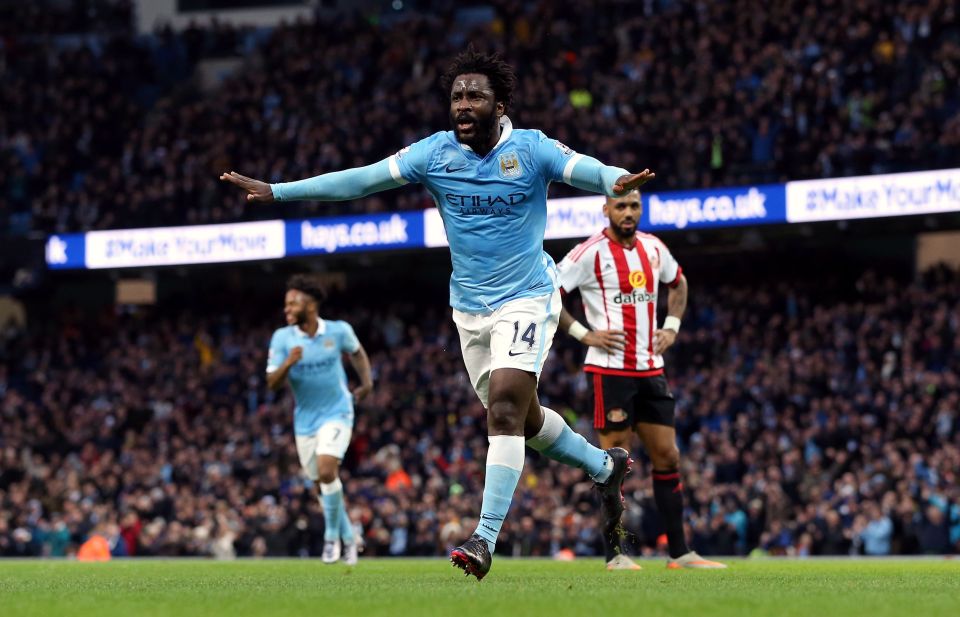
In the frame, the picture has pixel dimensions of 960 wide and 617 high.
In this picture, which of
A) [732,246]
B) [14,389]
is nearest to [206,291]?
[14,389]

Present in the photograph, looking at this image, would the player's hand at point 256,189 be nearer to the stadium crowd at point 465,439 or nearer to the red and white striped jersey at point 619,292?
the red and white striped jersey at point 619,292

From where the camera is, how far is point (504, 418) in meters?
7.60

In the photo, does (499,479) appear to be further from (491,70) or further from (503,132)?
(491,70)

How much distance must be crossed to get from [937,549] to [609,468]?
39.0ft

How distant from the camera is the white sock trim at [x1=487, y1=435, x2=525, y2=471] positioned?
7559mm

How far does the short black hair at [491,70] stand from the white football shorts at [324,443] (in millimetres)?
5863

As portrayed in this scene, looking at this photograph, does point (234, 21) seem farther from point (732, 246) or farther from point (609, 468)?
point (609, 468)

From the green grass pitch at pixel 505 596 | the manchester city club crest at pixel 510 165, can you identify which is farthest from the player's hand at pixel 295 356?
the manchester city club crest at pixel 510 165

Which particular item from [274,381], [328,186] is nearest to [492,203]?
[328,186]

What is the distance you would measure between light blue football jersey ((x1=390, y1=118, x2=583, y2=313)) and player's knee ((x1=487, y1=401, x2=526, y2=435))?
1.80 ft

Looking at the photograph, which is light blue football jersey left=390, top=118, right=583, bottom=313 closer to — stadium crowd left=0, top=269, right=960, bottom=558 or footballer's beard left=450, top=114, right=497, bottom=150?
footballer's beard left=450, top=114, right=497, bottom=150

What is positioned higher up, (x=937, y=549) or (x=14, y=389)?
(x=14, y=389)

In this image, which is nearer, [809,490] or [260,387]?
[809,490]

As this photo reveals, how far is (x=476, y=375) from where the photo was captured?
8.06 metres
